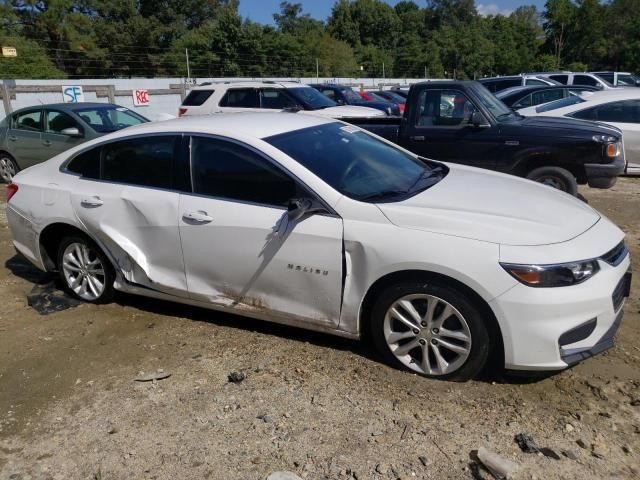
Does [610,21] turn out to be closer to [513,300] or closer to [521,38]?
[521,38]

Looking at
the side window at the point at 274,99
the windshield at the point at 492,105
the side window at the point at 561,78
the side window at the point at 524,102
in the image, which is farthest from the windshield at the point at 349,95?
the windshield at the point at 492,105

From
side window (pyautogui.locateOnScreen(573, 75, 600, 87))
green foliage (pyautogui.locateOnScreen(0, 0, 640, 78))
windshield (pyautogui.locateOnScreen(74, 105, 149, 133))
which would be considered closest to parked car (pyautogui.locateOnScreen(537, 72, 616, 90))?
side window (pyautogui.locateOnScreen(573, 75, 600, 87))

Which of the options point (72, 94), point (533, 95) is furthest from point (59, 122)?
point (533, 95)

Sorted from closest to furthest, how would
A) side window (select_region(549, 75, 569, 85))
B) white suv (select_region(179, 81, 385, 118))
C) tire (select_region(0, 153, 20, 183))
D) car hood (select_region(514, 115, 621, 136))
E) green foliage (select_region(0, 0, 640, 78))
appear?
car hood (select_region(514, 115, 621, 136)), tire (select_region(0, 153, 20, 183)), white suv (select_region(179, 81, 385, 118)), side window (select_region(549, 75, 569, 85)), green foliage (select_region(0, 0, 640, 78))

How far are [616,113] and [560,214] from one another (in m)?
6.66

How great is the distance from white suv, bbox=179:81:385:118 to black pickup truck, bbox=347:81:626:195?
160 inches

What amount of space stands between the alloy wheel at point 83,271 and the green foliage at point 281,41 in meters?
30.9

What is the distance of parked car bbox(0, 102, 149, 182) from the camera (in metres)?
9.45

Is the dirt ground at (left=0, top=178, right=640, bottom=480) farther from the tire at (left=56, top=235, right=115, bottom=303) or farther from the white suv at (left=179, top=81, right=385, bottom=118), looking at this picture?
the white suv at (left=179, top=81, right=385, bottom=118)

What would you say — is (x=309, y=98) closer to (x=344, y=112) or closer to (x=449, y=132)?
(x=344, y=112)

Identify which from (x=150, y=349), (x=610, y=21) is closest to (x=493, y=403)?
(x=150, y=349)

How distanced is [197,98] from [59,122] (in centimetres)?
300

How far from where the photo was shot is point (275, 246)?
3.57 metres

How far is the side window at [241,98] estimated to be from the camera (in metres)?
11.4
